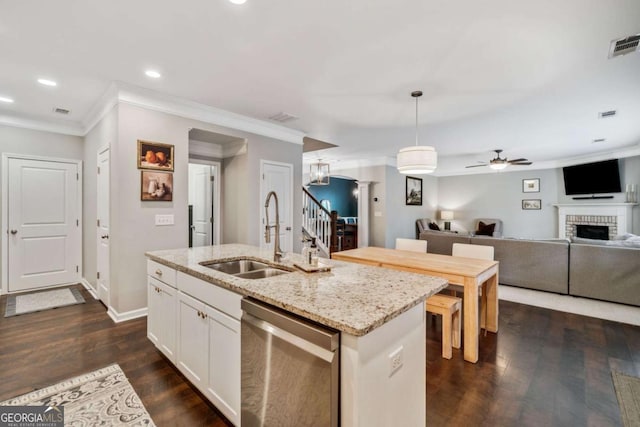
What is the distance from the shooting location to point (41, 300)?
155 inches

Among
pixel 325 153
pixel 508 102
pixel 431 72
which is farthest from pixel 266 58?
pixel 325 153

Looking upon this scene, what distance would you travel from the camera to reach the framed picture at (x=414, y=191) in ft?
27.6

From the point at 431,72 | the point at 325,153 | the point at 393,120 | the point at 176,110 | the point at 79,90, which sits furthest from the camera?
the point at 325,153

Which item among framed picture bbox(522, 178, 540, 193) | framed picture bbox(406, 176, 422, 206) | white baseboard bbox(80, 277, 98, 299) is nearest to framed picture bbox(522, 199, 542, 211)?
framed picture bbox(522, 178, 540, 193)

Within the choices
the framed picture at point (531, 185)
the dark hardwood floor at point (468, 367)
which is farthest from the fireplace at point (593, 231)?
the dark hardwood floor at point (468, 367)

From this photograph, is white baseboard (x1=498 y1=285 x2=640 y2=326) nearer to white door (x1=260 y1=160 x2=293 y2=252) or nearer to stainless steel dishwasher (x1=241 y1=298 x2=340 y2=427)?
white door (x1=260 y1=160 x2=293 y2=252)

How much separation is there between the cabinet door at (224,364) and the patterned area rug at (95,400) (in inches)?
17.2

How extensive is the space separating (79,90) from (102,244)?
6.00 ft

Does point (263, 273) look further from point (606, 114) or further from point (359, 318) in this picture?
point (606, 114)

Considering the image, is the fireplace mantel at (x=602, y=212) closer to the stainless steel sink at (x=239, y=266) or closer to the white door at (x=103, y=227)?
the stainless steel sink at (x=239, y=266)

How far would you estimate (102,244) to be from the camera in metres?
3.70

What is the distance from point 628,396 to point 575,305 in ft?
7.40

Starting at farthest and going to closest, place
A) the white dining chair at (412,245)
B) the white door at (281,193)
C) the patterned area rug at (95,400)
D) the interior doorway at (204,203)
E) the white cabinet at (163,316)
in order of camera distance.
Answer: the interior doorway at (204,203), the white door at (281,193), the white dining chair at (412,245), the white cabinet at (163,316), the patterned area rug at (95,400)

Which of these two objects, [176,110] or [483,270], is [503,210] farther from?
[176,110]
